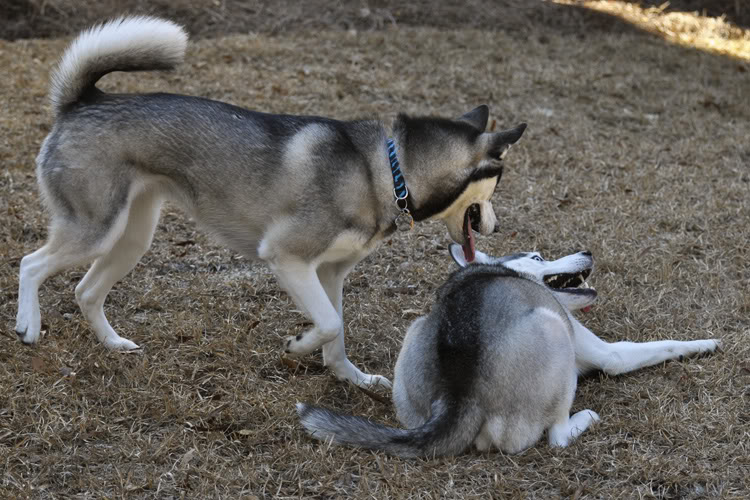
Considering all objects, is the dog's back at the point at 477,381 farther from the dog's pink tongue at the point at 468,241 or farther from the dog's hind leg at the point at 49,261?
the dog's hind leg at the point at 49,261

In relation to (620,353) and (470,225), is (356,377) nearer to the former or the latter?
(470,225)

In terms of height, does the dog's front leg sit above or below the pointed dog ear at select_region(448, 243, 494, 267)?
above

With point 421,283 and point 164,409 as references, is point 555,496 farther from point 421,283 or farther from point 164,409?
point 421,283

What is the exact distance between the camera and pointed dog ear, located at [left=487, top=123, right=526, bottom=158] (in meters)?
3.99

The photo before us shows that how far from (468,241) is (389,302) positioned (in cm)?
84

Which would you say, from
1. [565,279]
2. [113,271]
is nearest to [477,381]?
[565,279]

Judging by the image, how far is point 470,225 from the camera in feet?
14.2

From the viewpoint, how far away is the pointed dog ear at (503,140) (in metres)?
3.99

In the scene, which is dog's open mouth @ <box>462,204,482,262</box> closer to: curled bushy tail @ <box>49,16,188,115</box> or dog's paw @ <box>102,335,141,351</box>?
curled bushy tail @ <box>49,16,188,115</box>

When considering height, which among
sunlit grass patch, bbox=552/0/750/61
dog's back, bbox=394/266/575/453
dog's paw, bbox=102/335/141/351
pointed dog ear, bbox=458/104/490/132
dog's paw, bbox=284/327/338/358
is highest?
pointed dog ear, bbox=458/104/490/132

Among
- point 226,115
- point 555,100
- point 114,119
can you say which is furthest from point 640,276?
point 555,100

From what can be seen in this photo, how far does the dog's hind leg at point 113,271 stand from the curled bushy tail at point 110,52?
0.66 meters

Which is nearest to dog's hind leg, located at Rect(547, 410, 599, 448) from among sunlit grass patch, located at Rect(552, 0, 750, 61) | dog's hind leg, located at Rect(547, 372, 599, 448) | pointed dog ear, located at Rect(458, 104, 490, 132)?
dog's hind leg, located at Rect(547, 372, 599, 448)

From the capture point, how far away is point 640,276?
17.6 feet
